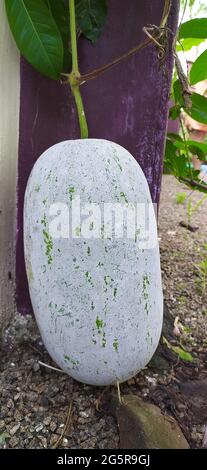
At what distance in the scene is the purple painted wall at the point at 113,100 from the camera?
918mm

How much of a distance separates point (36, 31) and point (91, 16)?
13 cm

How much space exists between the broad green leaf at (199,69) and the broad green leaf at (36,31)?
30 centimetres

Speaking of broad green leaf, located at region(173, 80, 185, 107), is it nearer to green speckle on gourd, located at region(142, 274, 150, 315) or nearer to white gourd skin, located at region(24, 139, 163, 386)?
white gourd skin, located at region(24, 139, 163, 386)

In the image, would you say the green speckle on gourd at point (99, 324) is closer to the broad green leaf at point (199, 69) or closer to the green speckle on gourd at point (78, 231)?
the green speckle on gourd at point (78, 231)

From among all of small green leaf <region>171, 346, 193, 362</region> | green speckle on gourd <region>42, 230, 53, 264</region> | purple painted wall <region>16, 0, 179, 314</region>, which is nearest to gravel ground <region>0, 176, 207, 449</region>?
small green leaf <region>171, 346, 193, 362</region>

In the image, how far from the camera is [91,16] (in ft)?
2.85

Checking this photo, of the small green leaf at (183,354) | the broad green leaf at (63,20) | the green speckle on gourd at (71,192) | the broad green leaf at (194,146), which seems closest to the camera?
the green speckle on gourd at (71,192)

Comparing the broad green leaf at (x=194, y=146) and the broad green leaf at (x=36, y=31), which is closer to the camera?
the broad green leaf at (x=36, y=31)

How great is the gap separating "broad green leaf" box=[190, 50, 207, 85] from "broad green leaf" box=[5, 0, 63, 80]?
303 millimetres

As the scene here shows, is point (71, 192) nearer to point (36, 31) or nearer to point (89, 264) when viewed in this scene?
point (89, 264)

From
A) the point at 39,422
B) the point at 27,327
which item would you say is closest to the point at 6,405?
the point at 39,422

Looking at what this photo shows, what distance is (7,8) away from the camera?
0.81 metres

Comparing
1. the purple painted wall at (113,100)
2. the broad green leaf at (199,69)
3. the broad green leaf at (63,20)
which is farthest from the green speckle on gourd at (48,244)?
the broad green leaf at (199,69)

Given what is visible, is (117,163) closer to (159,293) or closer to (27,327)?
(159,293)
